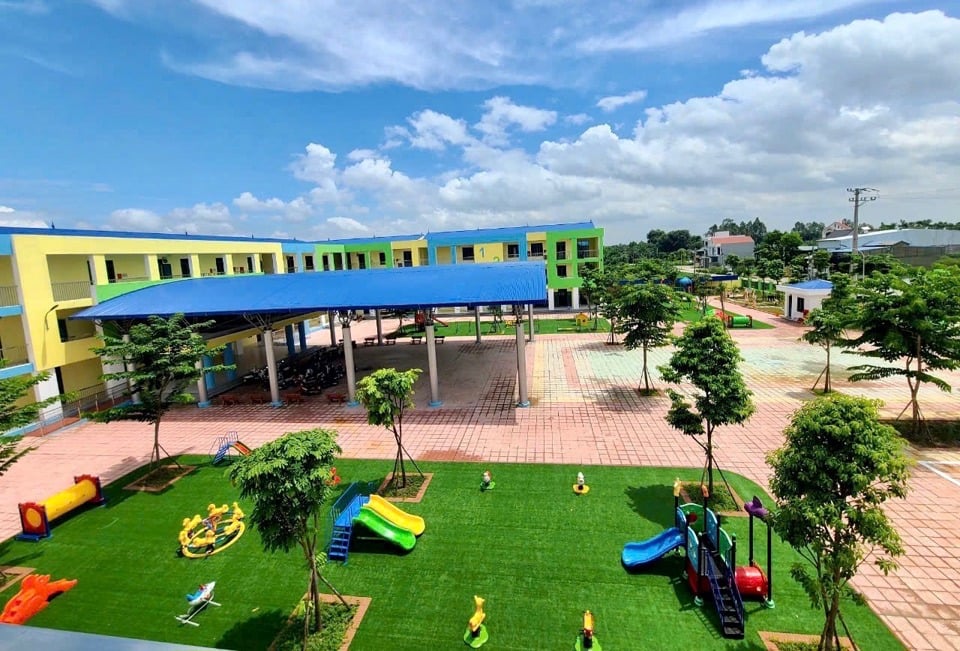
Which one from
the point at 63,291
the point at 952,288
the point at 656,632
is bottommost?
the point at 656,632

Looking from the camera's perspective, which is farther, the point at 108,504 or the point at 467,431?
the point at 467,431

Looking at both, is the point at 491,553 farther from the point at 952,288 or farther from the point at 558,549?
the point at 952,288

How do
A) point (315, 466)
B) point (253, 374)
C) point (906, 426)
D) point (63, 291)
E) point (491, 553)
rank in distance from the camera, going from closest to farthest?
point (315, 466) < point (491, 553) < point (906, 426) < point (63, 291) < point (253, 374)

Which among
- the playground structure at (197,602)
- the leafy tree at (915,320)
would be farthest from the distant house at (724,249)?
the playground structure at (197,602)

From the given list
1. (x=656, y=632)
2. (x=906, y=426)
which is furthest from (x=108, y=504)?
(x=906, y=426)

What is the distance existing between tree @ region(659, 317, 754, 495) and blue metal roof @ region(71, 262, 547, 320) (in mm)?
6899

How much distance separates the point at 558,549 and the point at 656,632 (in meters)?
2.63

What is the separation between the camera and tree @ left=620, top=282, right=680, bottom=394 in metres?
20.5

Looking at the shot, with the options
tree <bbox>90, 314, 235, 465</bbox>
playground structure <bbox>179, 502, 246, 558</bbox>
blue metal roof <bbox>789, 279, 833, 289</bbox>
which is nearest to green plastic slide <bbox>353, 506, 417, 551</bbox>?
playground structure <bbox>179, 502, 246, 558</bbox>

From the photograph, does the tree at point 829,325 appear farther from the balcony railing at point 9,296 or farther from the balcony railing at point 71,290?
the balcony railing at point 71,290

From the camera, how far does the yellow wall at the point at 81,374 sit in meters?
22.9

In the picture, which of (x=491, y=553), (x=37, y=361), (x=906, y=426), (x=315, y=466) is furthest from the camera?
(x=37, y=361)

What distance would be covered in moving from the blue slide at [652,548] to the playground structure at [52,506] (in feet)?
45.6

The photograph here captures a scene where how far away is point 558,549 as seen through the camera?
411 inches
